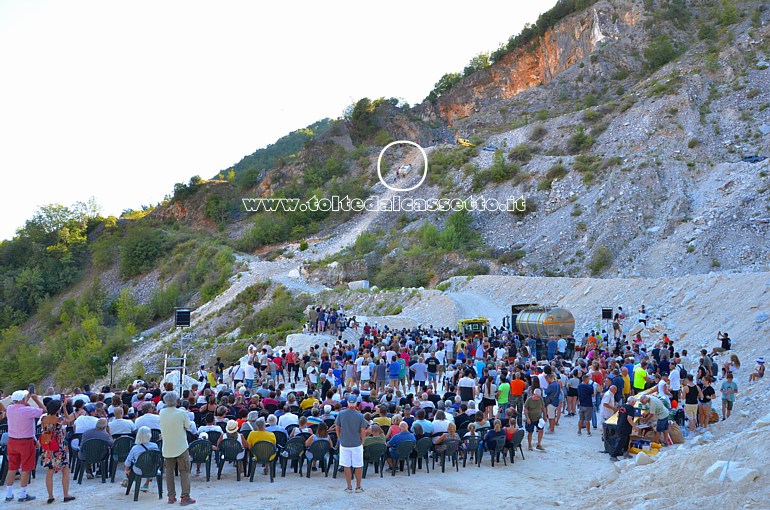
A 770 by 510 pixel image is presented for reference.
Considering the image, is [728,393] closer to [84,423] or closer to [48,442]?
[84,423]

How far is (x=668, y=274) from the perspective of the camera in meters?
38.0

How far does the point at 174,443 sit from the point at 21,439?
207 centimetres

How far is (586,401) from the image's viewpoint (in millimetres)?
14508

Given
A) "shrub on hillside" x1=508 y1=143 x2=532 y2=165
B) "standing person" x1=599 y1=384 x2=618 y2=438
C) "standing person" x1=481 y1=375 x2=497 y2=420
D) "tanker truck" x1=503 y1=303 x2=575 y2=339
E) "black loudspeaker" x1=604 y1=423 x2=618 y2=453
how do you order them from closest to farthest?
"black loudspeaker" x1=604 y1=423 x2=618 y2=453, "standing person" x1=599 y1=384 x2=618 y2=438, "standing person" x1=481 y1=375 x2=497 y2=420, "tanker truck" x1=503 y1=303 x2=575 y2=339, "shrub on hillside" x1=508 y1=143 x2=532 y2=165

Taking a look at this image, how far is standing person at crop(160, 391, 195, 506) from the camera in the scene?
856 cm

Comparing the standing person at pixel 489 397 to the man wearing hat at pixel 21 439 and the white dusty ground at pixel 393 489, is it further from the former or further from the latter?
the man wearing hat at pixel 21 439

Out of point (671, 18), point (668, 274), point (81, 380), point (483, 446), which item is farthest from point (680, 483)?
point (671, 18)

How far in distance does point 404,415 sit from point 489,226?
44129mm

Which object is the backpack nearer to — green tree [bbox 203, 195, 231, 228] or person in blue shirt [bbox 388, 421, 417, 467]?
person in blue shirt [bbox 388, 421, 417, 467]

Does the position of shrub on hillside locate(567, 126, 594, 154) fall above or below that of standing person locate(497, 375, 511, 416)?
above

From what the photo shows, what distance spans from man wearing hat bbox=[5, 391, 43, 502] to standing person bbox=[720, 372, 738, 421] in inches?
513

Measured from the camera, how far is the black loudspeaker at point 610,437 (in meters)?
12.6

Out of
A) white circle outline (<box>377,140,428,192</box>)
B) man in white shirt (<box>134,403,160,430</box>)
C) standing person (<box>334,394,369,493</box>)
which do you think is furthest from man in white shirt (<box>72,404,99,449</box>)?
white circle outline (<box>377,140,428,192</box>)

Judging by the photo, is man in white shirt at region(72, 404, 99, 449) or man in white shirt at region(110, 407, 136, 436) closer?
man in white shirt at region(110, 407, 136, 436)
